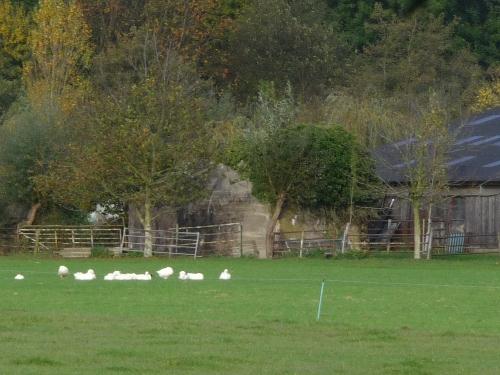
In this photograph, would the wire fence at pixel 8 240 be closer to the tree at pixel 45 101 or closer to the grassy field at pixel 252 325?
the tree at pixel 45 101

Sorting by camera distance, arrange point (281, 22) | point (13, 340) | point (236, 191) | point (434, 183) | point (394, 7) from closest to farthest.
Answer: point (394, 7), point (13, 340), point (434, 183), point (236, 191), point (281, 22)

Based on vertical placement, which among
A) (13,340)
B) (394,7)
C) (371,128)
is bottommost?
(13,340)

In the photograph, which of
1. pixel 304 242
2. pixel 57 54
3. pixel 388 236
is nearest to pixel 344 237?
pixel 304 242

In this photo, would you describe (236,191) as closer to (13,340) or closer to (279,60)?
(279,60)

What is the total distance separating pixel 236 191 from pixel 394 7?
151ft

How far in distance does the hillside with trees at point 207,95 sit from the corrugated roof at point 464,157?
1091 millimetres

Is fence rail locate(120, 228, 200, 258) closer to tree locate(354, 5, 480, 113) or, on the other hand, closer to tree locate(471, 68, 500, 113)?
tree locate(471, 68, 500, 113)

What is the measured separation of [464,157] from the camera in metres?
55.6

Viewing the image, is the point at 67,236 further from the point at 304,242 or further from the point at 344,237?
the point at 344,237

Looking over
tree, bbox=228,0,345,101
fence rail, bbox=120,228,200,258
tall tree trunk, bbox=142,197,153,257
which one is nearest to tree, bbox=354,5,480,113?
tree, bbox=228,0,345,101

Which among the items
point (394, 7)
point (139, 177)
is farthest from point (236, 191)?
point (394, 7)

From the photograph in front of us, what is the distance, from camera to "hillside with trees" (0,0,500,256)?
51.8m

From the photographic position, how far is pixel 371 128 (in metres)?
61.4

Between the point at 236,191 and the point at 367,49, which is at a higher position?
the point at 367,49
